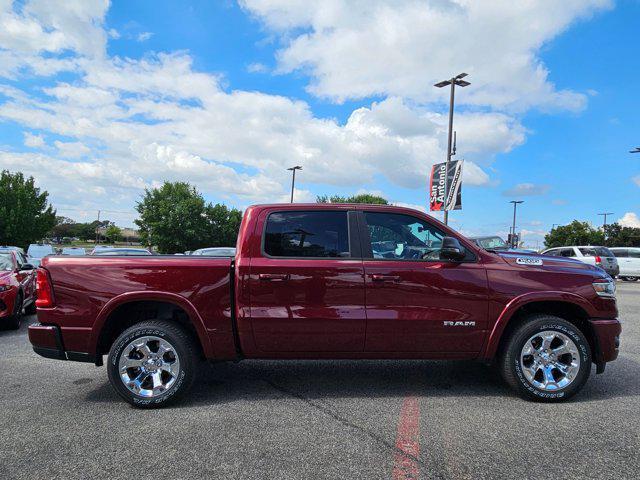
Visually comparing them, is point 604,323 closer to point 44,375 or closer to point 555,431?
point 555,431

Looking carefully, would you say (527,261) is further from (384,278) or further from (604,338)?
(384,278)

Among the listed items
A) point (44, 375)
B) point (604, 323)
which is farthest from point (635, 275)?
point (44, 375)

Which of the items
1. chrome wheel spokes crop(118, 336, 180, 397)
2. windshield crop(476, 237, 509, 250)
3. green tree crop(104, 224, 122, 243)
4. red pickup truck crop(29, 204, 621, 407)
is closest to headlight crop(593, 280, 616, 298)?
red pickup truck crop(29, 204, 621, 407)

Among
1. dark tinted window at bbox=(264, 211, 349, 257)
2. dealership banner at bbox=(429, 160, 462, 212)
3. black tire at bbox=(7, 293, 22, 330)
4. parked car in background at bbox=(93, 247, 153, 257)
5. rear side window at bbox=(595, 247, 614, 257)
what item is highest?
dealership banner at bbox=(429, 160, 462, 212)

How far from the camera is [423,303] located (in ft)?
13.8

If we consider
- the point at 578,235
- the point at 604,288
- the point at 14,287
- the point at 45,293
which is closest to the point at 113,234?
the point at 578,235

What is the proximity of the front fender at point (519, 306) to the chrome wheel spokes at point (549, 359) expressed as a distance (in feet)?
0.87

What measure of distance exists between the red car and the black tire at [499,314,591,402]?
7.83 m

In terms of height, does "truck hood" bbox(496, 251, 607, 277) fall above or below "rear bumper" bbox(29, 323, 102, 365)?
above

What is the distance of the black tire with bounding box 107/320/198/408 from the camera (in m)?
4.07

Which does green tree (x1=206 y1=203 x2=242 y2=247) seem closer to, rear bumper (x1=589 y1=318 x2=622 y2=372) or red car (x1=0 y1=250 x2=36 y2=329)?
red car (x1=0 y1=250 x2=36 y2=329)

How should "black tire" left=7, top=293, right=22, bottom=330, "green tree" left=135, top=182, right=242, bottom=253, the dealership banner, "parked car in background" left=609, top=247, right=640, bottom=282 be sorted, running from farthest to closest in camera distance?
"green tree" left=135, top=182, right=242, bottom=253 < "parked car in background" left=609, top=247, right=640, bottom=282 < the dealership banner < "black tire" left=7, top=293, right=22, bottom=330

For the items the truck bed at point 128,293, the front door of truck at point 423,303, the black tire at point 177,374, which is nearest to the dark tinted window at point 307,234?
the front door of truck at point 423,303

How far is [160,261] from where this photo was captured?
4195 millimetres
